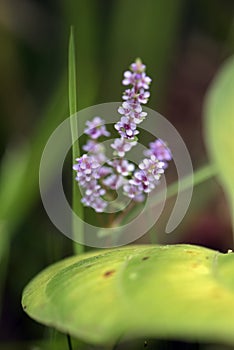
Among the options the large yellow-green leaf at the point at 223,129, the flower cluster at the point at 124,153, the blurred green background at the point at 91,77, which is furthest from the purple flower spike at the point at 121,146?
the blurred green background at the point at 91,77

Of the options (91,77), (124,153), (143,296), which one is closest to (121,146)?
(124,153)

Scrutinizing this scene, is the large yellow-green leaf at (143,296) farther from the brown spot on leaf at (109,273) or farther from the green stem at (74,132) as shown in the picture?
the green stem at (74,132)

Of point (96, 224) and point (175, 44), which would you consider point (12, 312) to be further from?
point (175, 44)

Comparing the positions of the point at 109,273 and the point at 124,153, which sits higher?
the point at 124,153

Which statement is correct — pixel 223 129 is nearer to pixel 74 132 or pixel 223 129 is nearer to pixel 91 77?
pixel 74 132

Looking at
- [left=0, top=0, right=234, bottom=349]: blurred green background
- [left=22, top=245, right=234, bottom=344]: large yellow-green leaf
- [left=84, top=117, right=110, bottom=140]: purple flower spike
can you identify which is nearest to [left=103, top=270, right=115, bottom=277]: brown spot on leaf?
[left=22, top=245, right=234, bottom=344]: large yellow-green leaf

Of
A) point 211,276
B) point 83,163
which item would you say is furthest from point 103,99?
point 211,276
